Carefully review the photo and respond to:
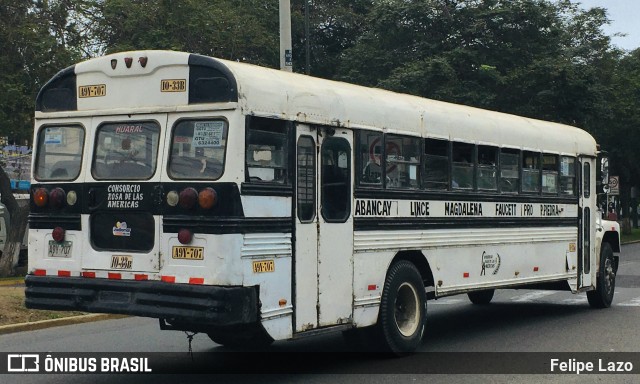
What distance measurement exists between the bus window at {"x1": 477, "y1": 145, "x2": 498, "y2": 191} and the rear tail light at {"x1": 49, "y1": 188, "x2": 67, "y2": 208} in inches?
211

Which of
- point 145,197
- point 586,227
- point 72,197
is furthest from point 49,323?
point 586,227

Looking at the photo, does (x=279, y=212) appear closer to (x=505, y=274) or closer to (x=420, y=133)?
(x=420, y=133)

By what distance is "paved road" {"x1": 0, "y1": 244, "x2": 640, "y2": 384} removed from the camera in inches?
365

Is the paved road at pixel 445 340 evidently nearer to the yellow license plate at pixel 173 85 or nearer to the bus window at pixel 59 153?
the bus window at pixel 59 153

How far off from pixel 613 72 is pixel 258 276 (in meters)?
40.1

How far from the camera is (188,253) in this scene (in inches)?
325

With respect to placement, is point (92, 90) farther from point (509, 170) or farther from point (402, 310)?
point (509, 170)

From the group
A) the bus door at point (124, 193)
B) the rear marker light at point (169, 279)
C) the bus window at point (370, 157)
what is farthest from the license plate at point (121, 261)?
the bus window at point (370, 157)

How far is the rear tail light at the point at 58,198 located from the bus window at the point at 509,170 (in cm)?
600

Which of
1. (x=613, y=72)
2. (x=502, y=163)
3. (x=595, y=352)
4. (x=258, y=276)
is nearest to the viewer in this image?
(x=258, y=276)

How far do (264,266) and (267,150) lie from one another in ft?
3.35

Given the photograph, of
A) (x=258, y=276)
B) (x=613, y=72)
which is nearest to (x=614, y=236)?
(x=258, y=276)

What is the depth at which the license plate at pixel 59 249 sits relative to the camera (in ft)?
29.2

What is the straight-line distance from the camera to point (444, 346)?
449 inches
